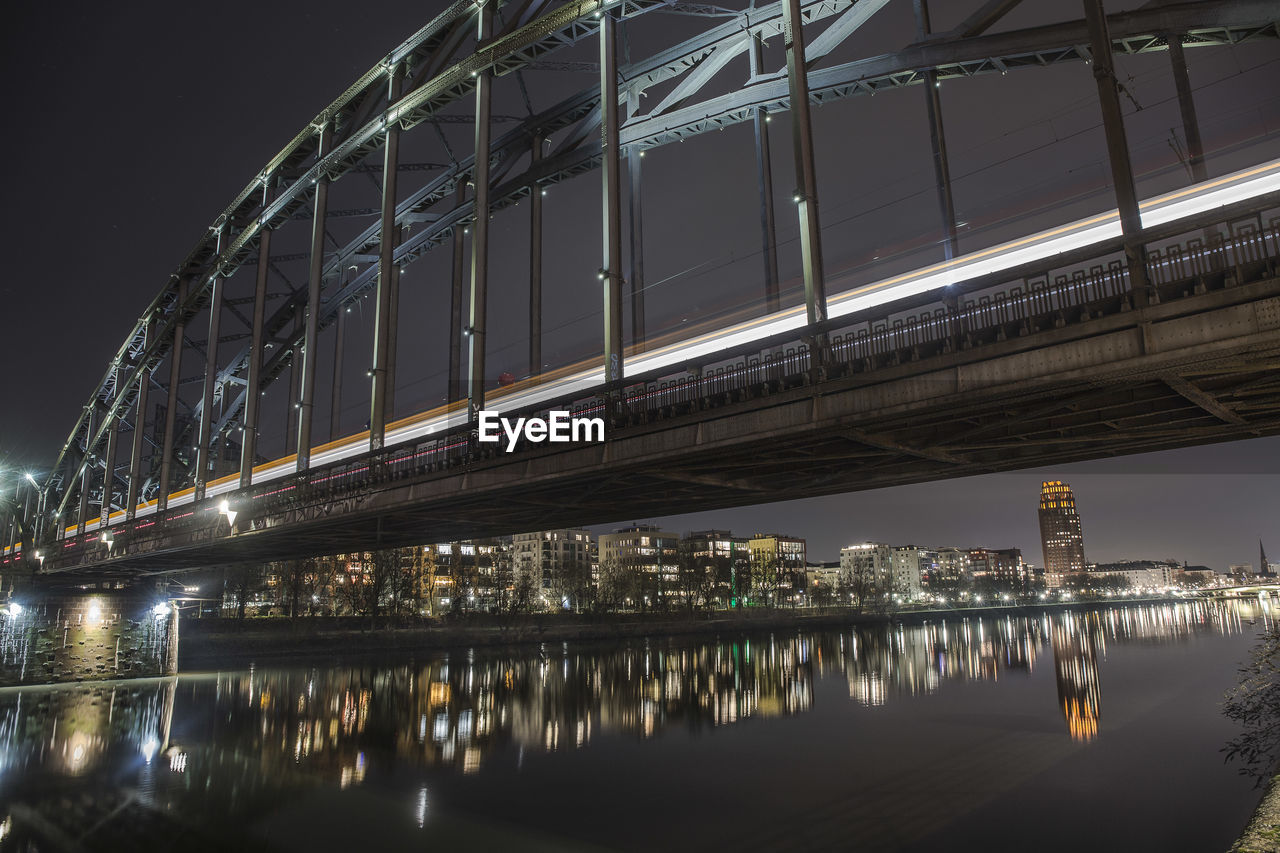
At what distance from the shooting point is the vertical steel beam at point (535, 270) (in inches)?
1355

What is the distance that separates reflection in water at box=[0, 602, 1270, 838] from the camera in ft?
75.1

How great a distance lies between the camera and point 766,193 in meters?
29.9

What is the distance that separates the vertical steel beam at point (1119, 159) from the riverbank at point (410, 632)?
65.0 meters

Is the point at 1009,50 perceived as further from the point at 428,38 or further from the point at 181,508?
the point at 181,508

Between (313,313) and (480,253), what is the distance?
53.0ft

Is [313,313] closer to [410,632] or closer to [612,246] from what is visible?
[612,246]

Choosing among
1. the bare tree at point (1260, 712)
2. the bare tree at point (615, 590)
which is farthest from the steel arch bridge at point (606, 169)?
the bare tree at point (615, 590)

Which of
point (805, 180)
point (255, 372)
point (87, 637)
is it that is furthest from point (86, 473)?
point (805, 180)

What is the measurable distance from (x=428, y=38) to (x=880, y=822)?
1548 inches

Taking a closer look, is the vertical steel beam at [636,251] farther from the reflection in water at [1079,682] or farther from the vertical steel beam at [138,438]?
the vertical steel beam at [138,438]

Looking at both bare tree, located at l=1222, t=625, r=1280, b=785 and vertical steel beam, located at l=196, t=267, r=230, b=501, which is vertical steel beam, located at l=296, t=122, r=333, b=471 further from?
bare tree, located at l=1222, t=625, r=1280, b=785

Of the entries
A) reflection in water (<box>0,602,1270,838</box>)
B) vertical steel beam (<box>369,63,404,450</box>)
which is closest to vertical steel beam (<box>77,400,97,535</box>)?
reflection in water (<box>0,602,1270,838</box>)

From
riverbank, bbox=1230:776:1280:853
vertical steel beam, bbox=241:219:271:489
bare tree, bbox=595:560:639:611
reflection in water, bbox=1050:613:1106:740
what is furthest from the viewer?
bare tree, bbox=595:560:639:611

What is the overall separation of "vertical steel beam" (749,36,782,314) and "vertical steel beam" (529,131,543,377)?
1106cm
